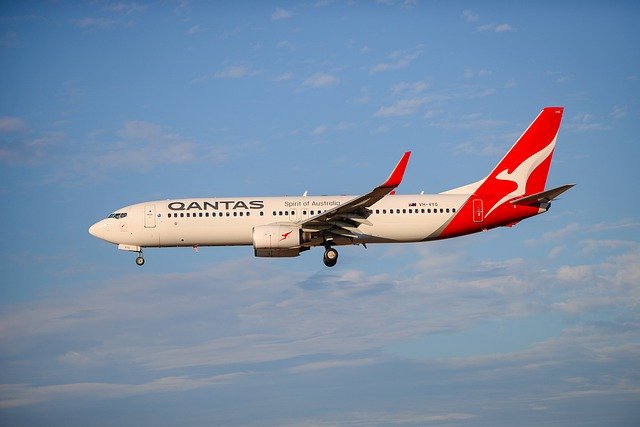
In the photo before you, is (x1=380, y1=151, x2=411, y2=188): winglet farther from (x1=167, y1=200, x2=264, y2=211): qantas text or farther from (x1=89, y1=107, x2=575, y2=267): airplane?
(x1=167, y1=200, x2=264, y2=211): qantas text

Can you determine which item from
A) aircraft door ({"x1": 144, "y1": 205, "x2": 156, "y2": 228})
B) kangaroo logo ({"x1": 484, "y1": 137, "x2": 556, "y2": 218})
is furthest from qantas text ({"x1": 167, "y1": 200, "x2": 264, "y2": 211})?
kangaroo logo ({"x1": 484, "y1": 137, "x2": 556, "y2": 218})

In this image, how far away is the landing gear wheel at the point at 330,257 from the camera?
52.9 meters

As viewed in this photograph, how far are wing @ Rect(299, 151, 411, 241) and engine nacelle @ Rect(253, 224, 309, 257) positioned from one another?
26.2 inches

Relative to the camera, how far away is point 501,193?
5378 cm

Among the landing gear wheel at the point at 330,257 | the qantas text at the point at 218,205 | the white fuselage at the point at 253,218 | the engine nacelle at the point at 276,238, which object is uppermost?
the qantas text at the point at 218,205

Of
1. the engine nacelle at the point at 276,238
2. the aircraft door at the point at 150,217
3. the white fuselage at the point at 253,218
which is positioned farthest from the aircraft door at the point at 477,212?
the aircraft door at the point at 150,217

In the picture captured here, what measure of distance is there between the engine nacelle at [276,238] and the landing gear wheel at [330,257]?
85.8 inches

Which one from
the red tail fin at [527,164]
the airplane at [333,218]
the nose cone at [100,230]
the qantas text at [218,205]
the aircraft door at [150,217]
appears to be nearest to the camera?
the airplane at [333,218]

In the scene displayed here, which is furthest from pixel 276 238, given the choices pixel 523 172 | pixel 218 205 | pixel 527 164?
pixel 527 164

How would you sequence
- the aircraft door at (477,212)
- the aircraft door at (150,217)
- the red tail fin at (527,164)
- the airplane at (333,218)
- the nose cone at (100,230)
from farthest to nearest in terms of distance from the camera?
1. the nose cone at (100,230)
2. the aircraft door at (150,217)
3. the red tail fin at (527,164)
4. the aircraft door at (477,212)
5. the airplane at (333,218)

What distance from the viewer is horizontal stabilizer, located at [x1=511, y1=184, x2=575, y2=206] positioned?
4988 cm

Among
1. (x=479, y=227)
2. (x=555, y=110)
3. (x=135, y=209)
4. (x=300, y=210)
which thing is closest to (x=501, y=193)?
(x=479, y=227)

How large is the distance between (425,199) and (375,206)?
284cm

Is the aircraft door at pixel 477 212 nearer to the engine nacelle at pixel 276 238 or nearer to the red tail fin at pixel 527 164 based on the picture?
the red tail fin at pixel 527 164
